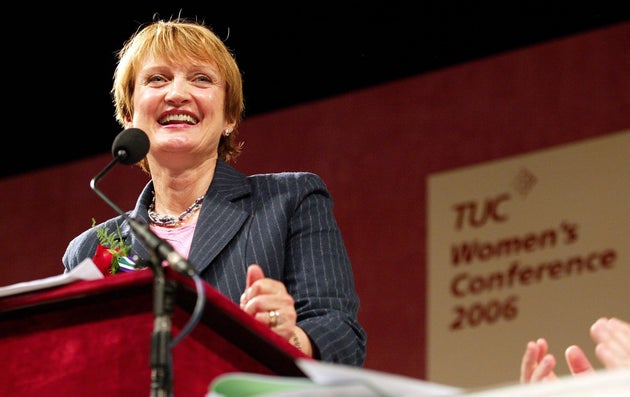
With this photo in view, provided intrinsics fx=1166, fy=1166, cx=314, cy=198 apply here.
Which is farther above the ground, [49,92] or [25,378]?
[49,92]

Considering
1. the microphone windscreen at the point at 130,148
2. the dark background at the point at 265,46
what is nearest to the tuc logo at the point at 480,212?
the dark background at the point at 265,46

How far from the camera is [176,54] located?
7.34 ft

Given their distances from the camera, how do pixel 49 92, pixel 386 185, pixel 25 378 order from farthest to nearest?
1. pixel 49 92
2. pixel 386 185
3. pixel 25 378

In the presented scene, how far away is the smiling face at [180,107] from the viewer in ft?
7.25

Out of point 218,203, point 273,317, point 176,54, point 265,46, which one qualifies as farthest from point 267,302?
point 265,46

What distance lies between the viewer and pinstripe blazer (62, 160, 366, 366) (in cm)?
192

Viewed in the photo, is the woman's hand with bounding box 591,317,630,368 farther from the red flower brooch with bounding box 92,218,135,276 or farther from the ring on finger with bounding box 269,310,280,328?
the red flower brooch with bounding box 92,218,135,276

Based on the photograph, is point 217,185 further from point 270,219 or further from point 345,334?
point 345,334

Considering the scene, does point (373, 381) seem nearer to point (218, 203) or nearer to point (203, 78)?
point (218, 203)

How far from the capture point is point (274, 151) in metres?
4.75

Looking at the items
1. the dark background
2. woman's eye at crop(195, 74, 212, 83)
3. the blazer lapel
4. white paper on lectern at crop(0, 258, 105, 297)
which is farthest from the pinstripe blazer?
the dark background

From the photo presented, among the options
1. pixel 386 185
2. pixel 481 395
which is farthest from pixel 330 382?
pixel 386 185

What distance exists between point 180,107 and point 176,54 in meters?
0.10

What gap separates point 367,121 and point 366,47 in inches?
12.5
